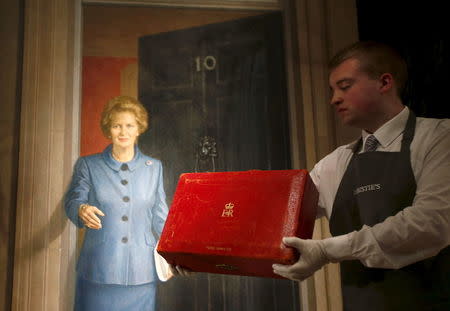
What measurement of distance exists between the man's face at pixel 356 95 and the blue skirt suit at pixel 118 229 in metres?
1.02

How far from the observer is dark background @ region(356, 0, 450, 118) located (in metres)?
1.54

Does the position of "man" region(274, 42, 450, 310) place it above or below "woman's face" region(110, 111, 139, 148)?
below

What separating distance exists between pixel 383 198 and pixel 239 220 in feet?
1.64

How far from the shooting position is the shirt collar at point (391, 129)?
4.77ft

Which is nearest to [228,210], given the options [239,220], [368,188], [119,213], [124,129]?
[239,220]

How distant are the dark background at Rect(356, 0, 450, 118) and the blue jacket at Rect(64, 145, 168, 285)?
4.15 feet

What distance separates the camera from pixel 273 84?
220cm

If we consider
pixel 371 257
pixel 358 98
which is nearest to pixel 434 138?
pixel 358 98

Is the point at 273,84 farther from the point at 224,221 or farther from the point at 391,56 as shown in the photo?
the point at 224,221

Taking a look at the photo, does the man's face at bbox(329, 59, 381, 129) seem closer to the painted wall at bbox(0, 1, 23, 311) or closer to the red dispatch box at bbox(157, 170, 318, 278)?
the red dispatch box at bbox(157, 170, 318, 278)

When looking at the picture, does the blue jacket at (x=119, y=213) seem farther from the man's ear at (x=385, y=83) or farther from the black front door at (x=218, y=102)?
the man's ear at (x=385, y=83)

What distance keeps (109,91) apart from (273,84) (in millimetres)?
894

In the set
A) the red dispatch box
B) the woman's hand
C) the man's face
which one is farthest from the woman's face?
the man's face

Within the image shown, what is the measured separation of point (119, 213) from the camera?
2.04 metres
